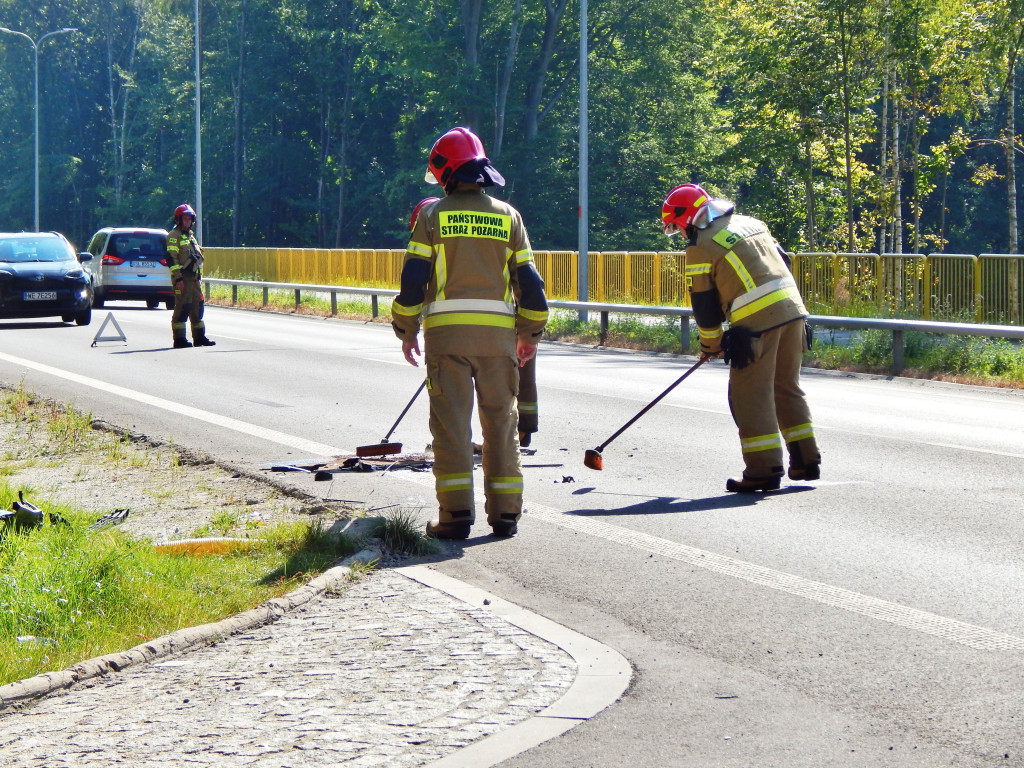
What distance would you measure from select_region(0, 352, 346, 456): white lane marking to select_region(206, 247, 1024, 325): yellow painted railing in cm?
1211

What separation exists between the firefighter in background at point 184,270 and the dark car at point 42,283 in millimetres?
5639

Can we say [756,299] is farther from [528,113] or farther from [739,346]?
[528,113]

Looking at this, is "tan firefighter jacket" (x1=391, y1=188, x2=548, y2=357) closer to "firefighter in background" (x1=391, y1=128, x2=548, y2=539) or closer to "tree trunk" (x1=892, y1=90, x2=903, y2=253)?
"firefighter in background" (x1=391, y1=128, x2=548, y2=539)

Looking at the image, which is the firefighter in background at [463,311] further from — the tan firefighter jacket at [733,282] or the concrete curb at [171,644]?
the tan firefighter jacket at [733,282]

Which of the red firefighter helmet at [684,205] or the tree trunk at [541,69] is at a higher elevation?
the tree trunk at [541,69]

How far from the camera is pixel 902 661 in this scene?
15.8 ft

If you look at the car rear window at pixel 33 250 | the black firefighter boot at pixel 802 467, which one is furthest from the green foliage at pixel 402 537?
the car rear window at pixel 33 250

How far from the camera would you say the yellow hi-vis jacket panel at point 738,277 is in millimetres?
8141

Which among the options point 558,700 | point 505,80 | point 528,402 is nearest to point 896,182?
point 528,402

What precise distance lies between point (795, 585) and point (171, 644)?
8.47 feet

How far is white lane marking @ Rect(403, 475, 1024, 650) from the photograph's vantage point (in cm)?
515

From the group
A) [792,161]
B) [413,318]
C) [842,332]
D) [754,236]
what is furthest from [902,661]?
[792,161]

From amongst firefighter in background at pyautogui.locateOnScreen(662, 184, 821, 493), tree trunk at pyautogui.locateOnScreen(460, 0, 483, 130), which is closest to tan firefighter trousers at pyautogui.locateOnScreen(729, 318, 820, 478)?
firefighter in background at pyautogui.locateOnScreen(662, 184, 821, 493)

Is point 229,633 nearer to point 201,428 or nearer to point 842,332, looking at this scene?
point 201,428
